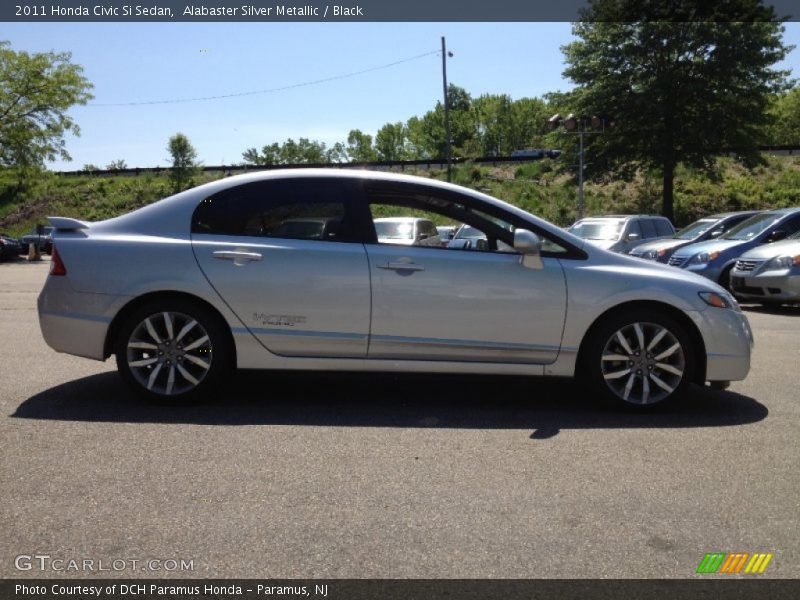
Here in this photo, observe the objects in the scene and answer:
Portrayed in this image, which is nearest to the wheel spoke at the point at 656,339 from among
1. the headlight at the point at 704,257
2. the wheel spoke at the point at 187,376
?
the wheel spoke at the point at 187,376

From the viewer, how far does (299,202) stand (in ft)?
18.5

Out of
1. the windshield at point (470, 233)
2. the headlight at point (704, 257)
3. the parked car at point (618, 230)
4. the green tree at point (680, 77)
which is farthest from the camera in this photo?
the green tree at point (680, 77)

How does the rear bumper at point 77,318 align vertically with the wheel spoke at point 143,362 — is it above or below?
above

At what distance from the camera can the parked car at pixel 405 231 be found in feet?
18.1

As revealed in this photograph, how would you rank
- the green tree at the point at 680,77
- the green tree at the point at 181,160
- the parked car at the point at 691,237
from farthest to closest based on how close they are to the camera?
the green tree at the point at 181,160 < the green tree at the point at 680,77 < the parked car at the point at 691,237

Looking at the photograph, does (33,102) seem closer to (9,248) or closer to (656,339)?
(9,248)

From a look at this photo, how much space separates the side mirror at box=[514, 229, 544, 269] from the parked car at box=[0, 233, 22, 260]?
30531 mm

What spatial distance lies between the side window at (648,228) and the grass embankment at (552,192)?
17.9 meters

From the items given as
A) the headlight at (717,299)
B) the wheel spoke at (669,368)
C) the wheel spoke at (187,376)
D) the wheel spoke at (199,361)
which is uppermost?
the headlight at (717,299)

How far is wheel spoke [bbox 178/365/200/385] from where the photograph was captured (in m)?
5.43

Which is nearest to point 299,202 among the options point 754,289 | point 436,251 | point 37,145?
point 436,251

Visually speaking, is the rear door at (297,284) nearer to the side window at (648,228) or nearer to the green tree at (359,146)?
the side window at (648,228)

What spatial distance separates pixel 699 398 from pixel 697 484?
221 centimetres
